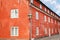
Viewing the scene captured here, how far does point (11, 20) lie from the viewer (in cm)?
2983

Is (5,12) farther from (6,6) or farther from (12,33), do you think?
(12,33)

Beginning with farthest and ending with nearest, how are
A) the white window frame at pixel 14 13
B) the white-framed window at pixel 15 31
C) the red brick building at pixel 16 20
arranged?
the white window frame at pixel 14 13, the white-framed window at pixel 15 31, the red brick building at pixel 16 20

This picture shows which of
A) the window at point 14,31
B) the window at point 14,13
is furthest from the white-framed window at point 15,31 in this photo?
the window at point 14,13

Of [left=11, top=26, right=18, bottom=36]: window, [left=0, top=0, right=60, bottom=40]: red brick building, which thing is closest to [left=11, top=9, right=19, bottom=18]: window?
[left=0, top=0, right=60, bottom=40]: red brick building

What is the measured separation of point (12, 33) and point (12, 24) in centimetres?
167

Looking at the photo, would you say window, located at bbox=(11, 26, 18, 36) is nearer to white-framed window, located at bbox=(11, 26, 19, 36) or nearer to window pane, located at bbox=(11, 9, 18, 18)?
white-framed window, located at bbox=(11, 26, 19, 36)

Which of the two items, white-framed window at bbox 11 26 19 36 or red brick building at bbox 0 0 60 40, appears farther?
white-framed window at bbox 11 26 19 36

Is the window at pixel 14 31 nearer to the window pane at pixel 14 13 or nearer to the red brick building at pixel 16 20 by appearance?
the red brick building at pixel 16 20

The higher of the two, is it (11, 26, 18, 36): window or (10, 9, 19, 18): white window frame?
(10, 9, 19, 18): white window frame

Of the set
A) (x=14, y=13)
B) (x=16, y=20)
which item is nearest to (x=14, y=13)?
(x=14, y=13)

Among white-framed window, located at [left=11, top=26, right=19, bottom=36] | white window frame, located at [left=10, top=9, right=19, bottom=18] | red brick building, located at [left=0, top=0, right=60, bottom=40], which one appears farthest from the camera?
white window frame, located at [left=10, top=9, right=19, bottom=18]

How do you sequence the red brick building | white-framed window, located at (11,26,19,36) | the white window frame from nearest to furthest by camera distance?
the red brick building → white-framed window, located at (11,26,19,36) → the white window frame

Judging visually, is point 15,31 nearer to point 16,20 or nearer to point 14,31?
point 14,31

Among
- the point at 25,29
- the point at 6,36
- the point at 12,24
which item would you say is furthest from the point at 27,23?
the point at 6,36
